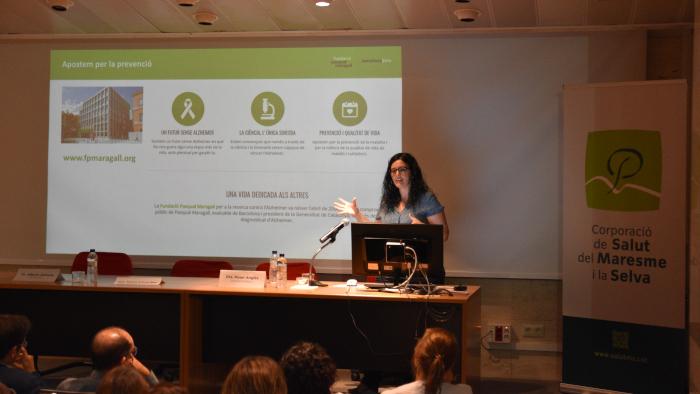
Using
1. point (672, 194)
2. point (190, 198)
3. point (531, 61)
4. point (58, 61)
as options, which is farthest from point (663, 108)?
point (58, 61)

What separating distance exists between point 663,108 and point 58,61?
4800mm

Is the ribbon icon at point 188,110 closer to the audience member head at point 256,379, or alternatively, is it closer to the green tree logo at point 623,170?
the green tree logo at point 623,170

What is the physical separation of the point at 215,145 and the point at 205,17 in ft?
3.45

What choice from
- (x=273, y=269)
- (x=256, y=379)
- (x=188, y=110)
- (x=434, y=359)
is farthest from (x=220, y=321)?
(x=256, y=379)

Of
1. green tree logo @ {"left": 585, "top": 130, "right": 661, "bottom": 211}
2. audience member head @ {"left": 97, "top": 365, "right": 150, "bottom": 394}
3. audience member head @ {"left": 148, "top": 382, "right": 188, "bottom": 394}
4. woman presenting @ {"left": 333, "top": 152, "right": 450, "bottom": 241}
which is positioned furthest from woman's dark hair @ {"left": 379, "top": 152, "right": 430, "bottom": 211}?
audience member head @ {"left": 148, "top": 382, "right": 188, "bottom": 394}

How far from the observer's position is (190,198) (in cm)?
656

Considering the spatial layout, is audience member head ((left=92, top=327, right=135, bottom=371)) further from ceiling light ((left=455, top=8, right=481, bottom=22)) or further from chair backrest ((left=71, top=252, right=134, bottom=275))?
ceiling light ((left=455, top=8, right=481, bottom=22))

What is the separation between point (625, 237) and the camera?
18.1ft

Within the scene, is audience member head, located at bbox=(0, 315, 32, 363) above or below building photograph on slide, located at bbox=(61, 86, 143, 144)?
below

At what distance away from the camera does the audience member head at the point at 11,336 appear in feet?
10.5

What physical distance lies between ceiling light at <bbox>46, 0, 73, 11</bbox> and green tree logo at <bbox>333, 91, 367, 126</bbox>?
2.12 metres

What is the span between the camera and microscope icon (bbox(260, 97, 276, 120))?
21.3 feet

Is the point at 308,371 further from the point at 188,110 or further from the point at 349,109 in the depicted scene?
the point at 188,110

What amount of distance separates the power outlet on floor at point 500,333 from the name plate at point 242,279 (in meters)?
2.20
